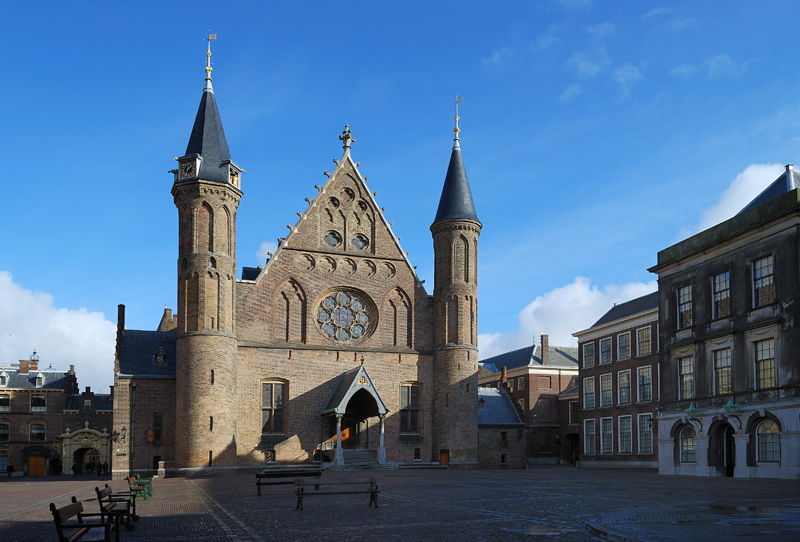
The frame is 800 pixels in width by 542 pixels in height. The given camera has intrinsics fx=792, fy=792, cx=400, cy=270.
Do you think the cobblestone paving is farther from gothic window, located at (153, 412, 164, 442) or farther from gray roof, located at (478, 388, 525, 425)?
gray roof, located at (478, 388, 525, 425)

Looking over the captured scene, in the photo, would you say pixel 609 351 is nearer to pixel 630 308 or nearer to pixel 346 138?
pixel 630 308

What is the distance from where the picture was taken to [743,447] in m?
33.7

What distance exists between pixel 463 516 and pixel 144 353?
32.1m

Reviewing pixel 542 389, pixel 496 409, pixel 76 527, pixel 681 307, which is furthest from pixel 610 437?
pixel 76 527

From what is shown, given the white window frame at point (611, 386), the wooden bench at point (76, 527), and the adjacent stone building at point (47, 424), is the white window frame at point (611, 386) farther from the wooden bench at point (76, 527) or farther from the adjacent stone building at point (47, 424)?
the wooden bench at point (76, 527)

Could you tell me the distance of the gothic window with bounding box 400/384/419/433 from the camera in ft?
157

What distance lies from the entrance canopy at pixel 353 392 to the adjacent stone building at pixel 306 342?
0.34ft

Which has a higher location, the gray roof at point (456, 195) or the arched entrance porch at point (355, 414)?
the gray roof at point (456, 195)

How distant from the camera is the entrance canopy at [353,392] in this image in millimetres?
43781

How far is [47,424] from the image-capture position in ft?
225

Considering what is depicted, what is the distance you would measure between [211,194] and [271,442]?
14.3 m

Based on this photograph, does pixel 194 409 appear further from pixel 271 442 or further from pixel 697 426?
pixel 697 426

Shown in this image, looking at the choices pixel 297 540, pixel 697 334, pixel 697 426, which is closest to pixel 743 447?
pixel 697 426

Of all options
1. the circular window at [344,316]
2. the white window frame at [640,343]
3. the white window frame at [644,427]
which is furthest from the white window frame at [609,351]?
the circular window at [344,316]
